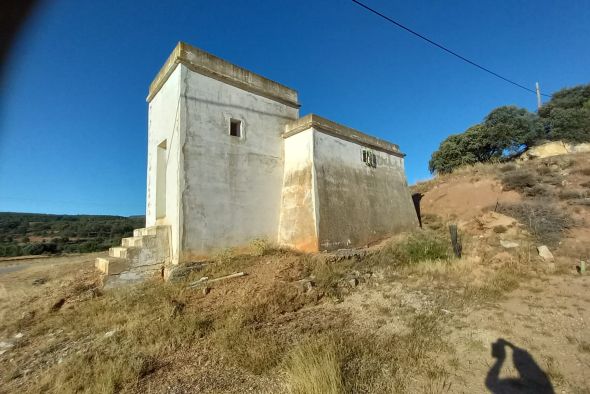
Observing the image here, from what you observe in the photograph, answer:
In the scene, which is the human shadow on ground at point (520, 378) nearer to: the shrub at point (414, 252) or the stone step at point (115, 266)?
the shrub at point (414, 252)

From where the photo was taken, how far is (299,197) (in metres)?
8.67

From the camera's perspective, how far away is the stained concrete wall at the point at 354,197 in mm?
8672

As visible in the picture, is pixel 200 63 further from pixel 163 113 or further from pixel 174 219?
pixel 174 219

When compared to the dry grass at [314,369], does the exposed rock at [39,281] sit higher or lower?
higher

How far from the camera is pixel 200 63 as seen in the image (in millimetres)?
7707

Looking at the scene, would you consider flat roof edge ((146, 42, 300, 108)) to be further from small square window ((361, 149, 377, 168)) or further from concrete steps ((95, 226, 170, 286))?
concrete steps ((95, 226, 170, 286))

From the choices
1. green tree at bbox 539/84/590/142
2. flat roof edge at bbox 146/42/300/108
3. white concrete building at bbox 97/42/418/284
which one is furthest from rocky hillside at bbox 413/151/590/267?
green tree at bbox 539/84/590/142

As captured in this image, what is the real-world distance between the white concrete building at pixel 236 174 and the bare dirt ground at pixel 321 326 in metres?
0.73

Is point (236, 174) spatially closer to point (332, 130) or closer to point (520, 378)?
point (332, 130)

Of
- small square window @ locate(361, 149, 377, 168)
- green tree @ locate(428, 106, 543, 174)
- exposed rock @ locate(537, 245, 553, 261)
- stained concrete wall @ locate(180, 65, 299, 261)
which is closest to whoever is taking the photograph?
stained concrete wall @ locate(180, 65, 299, 261)

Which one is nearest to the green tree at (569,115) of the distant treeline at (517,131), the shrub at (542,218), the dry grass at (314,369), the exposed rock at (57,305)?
the distant treeline at (517,131)

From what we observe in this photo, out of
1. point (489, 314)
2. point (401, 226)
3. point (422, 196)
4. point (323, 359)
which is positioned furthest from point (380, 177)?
point (323, 359)

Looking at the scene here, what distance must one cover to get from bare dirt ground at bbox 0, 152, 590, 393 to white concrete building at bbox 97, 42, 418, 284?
73 cm

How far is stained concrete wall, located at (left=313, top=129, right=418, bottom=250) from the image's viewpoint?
867cm
